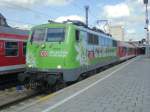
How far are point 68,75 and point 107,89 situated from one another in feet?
9.01

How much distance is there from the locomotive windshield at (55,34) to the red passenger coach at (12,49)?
8.75 feet

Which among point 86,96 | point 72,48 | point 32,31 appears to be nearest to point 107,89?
point 86,96

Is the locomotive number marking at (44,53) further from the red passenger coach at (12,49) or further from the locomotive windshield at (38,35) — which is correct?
the red passenger coach at (12,49)

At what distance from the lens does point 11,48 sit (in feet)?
64.1

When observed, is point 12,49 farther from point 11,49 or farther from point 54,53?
point 54,53

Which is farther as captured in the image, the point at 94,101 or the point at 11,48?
the point at 11,48

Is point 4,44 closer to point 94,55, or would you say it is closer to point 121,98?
point 94,55

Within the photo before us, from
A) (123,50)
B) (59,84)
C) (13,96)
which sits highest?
(123,50)

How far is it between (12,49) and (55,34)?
3628 millimetres

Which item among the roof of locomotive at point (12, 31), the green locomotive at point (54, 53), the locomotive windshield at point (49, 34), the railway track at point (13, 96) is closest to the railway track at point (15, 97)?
the railway track at point (13, 96)

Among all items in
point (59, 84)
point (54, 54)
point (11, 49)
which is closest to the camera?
point (54, 54)

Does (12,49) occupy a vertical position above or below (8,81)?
above

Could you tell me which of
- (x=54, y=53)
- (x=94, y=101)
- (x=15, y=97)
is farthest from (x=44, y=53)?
(x=94, y=101)

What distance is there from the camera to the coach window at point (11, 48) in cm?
1900
